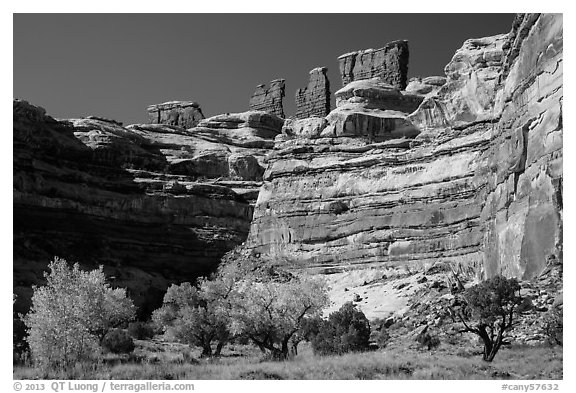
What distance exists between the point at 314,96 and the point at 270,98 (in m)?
7.73

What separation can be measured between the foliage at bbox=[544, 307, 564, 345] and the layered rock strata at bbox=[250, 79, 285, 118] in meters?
82.0

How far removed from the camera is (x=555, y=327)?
136ft

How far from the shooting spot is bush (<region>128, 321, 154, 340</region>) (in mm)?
66312

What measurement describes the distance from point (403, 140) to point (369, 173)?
4.50 meters

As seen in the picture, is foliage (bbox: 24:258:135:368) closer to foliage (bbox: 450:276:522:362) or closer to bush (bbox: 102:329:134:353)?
bush (bbox: 102:329:134:353)

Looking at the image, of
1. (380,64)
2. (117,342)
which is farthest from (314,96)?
(117,342)

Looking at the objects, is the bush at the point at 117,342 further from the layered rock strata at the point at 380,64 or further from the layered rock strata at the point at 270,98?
the layered rock strata at the point at 270,98

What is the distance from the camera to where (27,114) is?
8262 cm

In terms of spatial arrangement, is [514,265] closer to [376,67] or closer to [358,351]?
[358,351]

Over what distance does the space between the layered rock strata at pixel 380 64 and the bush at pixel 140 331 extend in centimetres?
5449

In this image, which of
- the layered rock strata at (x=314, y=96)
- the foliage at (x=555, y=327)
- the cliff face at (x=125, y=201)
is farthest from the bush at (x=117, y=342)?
the layered rock strata at (x=314, y=96)

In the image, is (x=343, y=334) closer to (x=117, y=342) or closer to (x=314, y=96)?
(x=117, y=342)

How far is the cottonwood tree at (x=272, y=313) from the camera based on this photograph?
47562 millimetres
